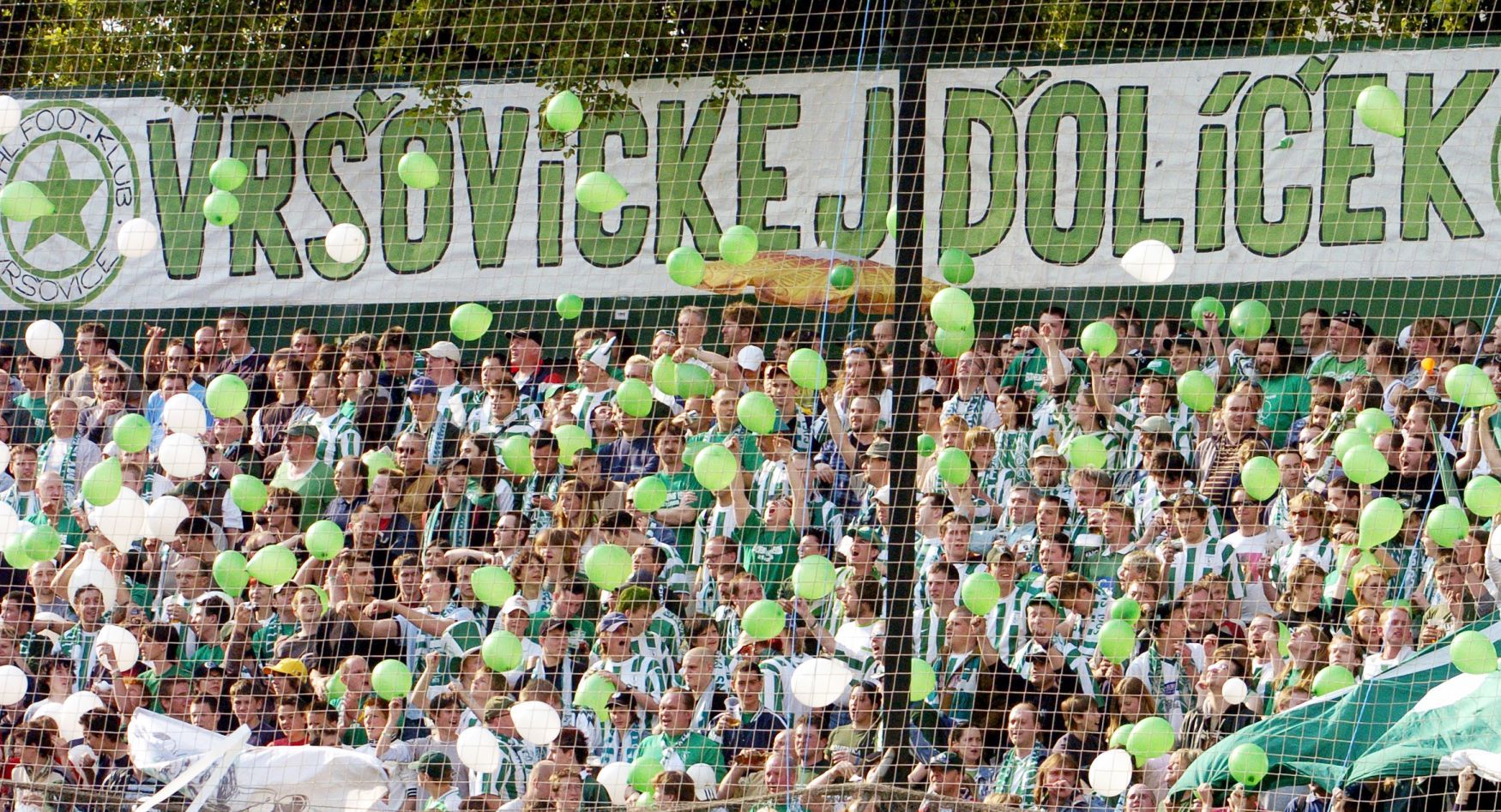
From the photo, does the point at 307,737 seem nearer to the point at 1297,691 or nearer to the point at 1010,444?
the point at 1010,444

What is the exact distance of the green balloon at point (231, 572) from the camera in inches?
254

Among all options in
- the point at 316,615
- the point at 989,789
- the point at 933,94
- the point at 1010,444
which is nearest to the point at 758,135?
the point at 933,94

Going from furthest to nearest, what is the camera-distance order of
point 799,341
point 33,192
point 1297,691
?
1. point 799,341
2. point 33,192
3. point 1297,691

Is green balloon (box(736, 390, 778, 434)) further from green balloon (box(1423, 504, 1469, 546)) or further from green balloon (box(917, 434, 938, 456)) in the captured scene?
green balloon (box(1423, 504, 1469, 546))

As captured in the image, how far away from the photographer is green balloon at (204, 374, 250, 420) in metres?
6.64

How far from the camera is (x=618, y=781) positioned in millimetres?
5648

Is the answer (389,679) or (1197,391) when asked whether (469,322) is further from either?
(1197,391)

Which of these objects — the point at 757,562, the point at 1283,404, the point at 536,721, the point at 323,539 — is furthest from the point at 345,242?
the point at 1283,404

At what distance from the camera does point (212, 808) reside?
5641 mm

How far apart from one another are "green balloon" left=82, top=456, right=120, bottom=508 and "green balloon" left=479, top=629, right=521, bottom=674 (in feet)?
4.50

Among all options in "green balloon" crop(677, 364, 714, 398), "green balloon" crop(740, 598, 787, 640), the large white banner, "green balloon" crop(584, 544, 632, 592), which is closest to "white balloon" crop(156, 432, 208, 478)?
the large white banner

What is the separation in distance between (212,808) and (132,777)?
1.75 feet

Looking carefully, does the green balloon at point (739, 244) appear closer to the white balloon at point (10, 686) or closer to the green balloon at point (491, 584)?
the green balloon at point (491, 584)

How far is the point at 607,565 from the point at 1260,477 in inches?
73.3
